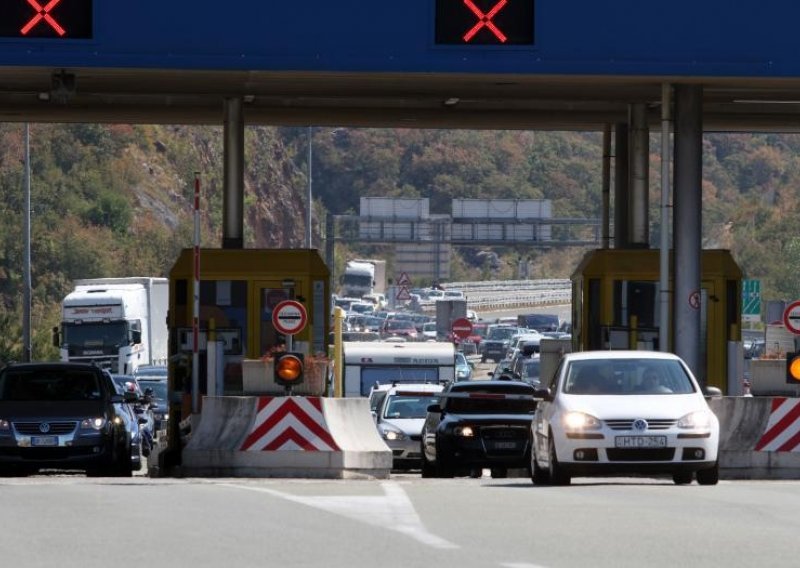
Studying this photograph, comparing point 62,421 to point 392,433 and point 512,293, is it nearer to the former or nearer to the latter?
point 392,433

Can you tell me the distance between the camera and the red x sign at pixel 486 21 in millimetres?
26531

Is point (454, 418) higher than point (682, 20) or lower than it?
lower

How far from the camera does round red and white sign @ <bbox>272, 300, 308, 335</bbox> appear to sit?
91.5 ft

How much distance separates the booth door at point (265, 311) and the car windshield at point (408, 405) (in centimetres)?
485

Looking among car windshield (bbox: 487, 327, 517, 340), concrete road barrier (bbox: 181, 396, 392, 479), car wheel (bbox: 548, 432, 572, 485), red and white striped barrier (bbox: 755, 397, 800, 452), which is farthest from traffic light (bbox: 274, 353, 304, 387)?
car windshield (bbox: 487, 327, 517, 340)

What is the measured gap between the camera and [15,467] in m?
26.9

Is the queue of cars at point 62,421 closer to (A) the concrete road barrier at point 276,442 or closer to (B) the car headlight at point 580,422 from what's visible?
(A) the concrete road barrier at point 276,442

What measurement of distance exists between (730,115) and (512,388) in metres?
7.77

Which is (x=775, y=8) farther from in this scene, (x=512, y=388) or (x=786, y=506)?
(x=786, y=506)

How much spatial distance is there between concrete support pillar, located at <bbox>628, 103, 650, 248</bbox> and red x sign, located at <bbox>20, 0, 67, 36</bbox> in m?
10.9

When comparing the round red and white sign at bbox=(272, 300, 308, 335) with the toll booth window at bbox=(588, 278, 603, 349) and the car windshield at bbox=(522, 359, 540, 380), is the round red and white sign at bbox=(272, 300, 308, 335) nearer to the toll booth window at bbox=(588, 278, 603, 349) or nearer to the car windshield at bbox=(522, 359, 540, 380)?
the toll booth window at bbox=(588, 278, 603, 349)

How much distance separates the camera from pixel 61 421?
88.4 ft

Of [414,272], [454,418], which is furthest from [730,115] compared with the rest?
[414,272]

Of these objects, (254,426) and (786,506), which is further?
(254,426)
